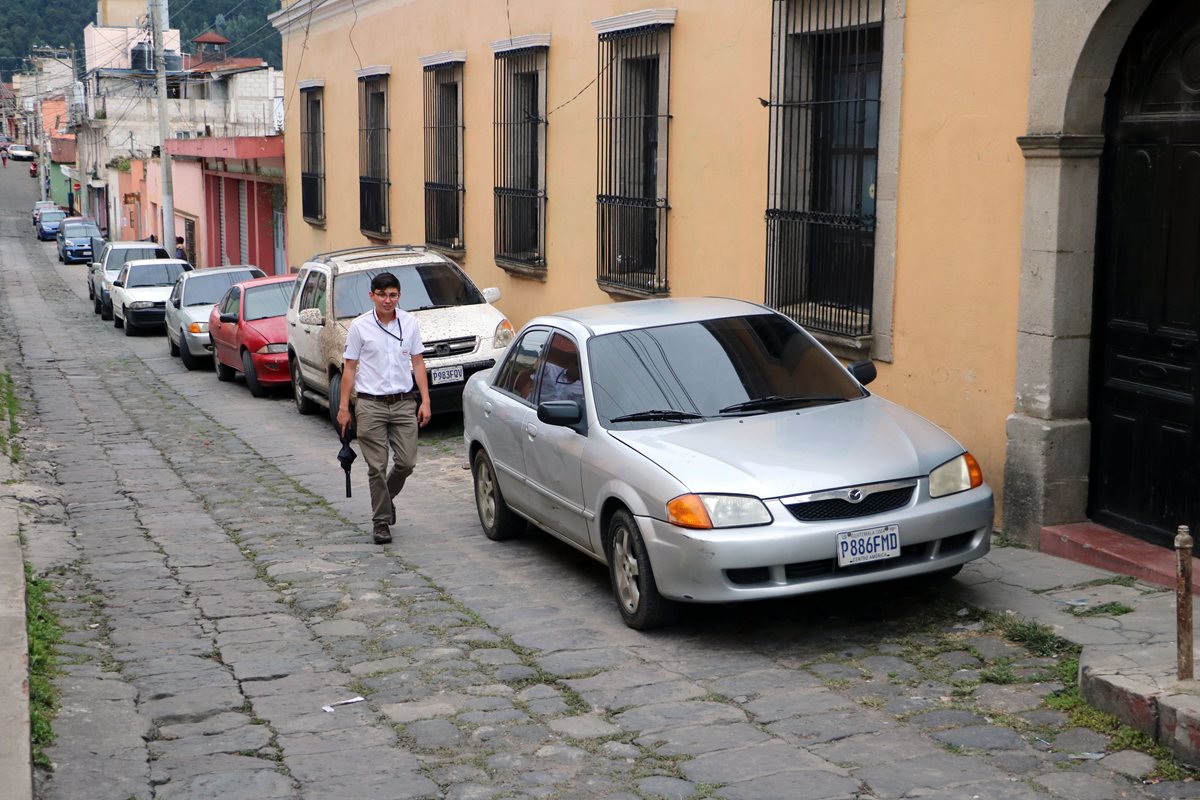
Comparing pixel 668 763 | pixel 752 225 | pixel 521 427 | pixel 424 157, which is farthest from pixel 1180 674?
pixel 424 157

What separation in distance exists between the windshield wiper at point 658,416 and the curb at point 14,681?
3054mm

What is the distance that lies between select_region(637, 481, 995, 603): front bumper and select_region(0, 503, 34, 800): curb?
279 cm

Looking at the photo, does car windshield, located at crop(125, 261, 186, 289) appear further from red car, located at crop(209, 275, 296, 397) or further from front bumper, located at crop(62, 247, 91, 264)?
front bumper, located at crop(62, 247, 91, 264)

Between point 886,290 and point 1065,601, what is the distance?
3073 mm

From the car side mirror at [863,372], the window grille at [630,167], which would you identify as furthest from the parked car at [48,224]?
the car side mirror at [863,372]

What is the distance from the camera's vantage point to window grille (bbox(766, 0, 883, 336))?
986cm

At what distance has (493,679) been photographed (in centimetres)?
625

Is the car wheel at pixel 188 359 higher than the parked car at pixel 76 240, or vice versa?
the parked car at pixel 76 240

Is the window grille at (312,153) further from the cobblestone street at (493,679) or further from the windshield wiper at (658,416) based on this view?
the windshield wiper at (658,416)

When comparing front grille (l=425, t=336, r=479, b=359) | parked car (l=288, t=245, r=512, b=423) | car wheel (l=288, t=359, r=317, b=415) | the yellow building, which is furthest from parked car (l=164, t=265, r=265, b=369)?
front grille (l=425, t=336, r=479, b=359)

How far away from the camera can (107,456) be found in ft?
44.2

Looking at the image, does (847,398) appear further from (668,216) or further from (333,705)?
(668,216)

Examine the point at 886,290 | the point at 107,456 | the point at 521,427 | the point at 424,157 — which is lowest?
the point at 107,456

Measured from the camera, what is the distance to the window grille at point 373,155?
21.0m
